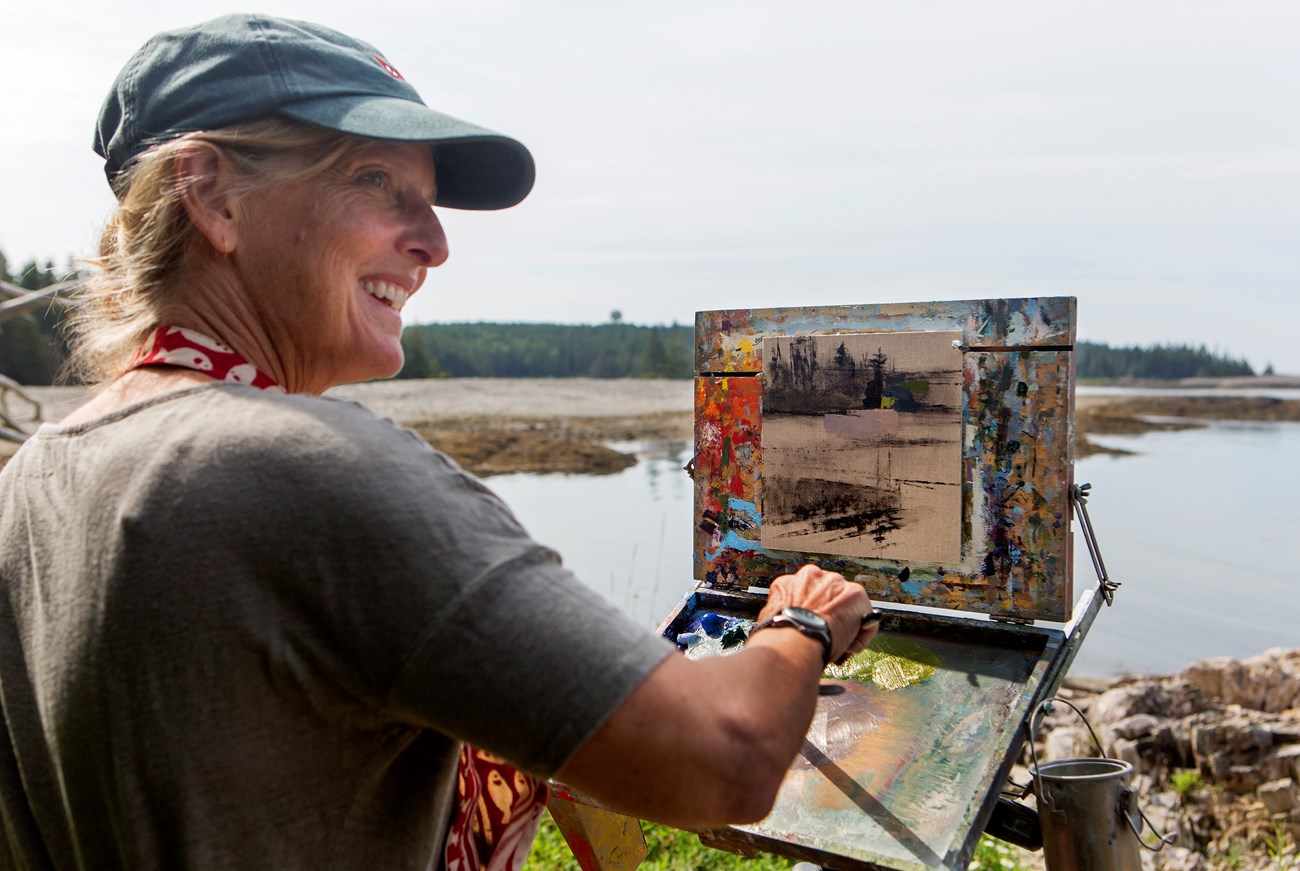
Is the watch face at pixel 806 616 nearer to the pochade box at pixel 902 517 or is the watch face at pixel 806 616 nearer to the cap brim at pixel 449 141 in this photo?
the pochade box at pixel 902 517

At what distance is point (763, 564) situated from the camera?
2.14m

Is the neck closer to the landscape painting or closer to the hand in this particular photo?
the hand

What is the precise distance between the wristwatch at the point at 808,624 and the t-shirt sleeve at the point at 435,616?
1.07 feet

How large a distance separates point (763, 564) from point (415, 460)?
4.45ft

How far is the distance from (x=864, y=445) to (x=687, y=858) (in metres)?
1.47

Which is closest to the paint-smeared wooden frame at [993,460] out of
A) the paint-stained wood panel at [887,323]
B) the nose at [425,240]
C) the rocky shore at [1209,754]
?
the paint-stained wood panel at [887,323]

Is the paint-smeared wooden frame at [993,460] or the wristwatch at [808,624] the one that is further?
the paint-smeared wooden frame at [993,460]

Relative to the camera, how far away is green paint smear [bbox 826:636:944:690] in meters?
1.84

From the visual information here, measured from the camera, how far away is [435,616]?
2.65 ft

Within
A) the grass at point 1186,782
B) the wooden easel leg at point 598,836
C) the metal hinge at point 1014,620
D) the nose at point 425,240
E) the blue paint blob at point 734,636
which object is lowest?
the grass at point 1186,782

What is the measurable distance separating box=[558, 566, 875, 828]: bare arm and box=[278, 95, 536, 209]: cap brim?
646mm

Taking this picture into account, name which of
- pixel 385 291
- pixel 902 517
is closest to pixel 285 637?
pixel 385 291

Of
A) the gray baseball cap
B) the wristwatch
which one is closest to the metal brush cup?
the wristwatch

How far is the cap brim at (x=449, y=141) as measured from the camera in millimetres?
1096
